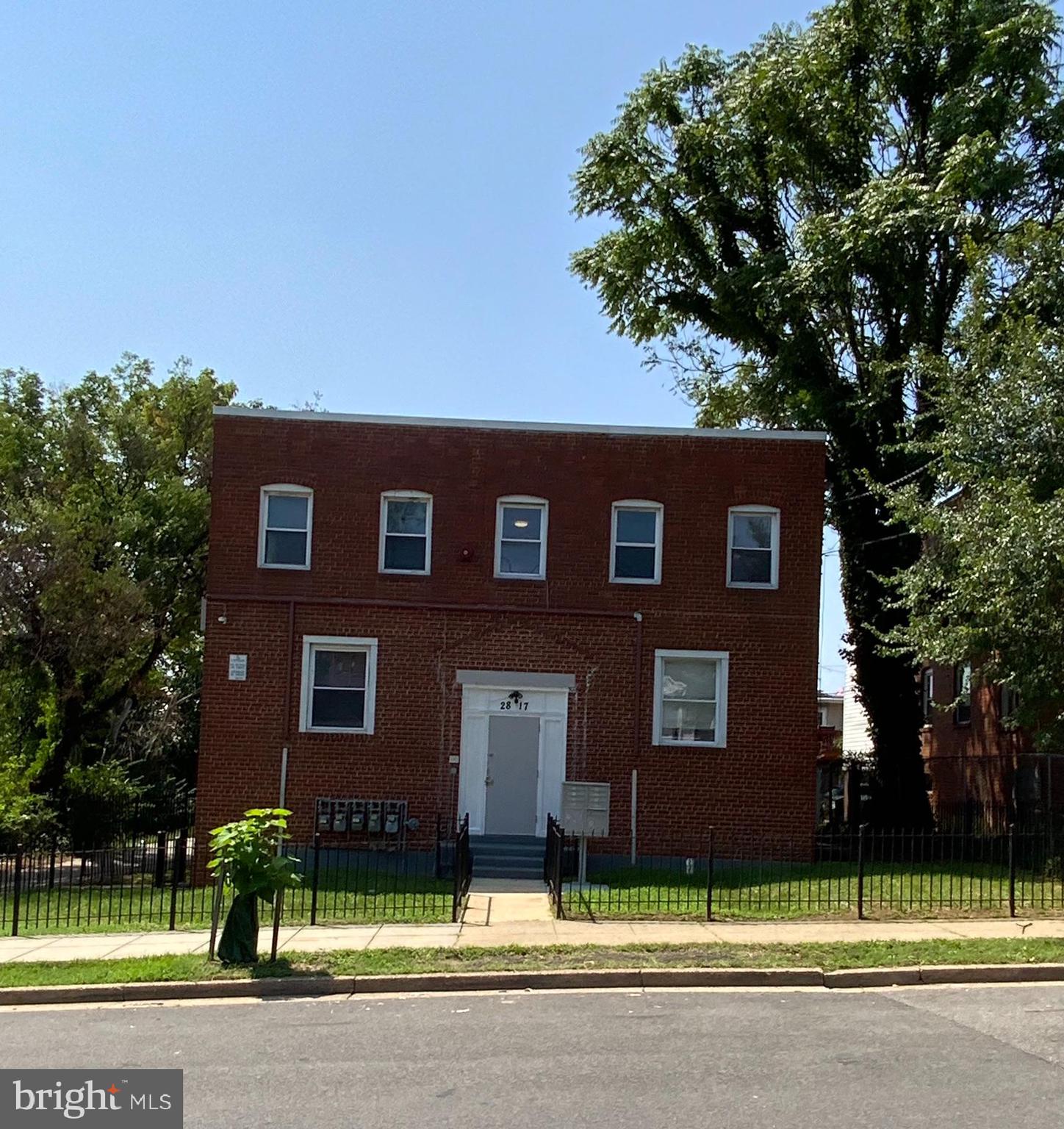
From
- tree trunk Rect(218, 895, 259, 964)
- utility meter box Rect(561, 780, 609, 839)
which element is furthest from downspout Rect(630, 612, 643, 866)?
tree trunk Rect(218, 895, 259, 964)

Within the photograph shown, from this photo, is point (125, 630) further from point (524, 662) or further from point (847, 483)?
point (847, 483)

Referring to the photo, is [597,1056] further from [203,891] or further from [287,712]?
[287,712]

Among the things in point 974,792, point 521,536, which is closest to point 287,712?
point 521,536

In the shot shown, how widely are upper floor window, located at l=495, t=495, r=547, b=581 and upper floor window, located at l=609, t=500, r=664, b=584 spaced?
3.93ft

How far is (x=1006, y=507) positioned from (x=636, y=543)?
7.14m

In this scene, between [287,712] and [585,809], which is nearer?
[585,809]

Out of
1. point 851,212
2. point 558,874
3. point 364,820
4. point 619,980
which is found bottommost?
point 619,980

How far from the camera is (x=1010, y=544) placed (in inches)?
635

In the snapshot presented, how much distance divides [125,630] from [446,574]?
258 inches

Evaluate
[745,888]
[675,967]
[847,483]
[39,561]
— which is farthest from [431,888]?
[847,483]

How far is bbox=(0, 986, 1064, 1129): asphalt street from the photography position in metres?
7.58

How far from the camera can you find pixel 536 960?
12734 millimetres

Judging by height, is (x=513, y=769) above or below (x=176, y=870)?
above

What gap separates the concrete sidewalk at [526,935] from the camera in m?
13.7
